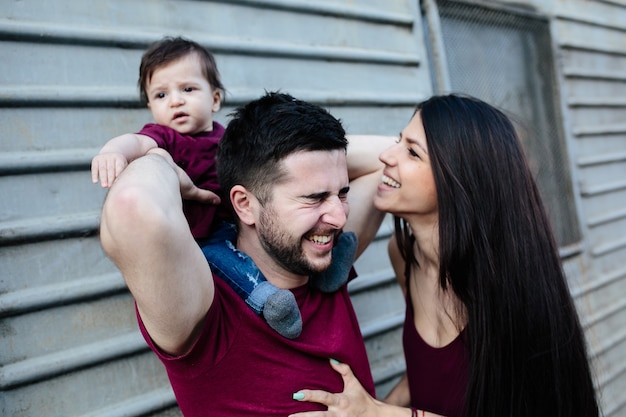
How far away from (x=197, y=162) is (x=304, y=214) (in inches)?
18.8

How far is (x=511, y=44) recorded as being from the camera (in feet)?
14.6

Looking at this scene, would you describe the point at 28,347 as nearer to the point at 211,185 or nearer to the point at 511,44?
the point at 211,185

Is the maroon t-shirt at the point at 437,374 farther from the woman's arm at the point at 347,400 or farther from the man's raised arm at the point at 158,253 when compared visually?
the man's raised arm at the point at 158,253

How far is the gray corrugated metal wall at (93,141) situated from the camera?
189 centimetres

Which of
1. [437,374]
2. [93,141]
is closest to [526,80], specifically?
[437,374]

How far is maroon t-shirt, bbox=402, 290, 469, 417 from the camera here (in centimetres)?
221

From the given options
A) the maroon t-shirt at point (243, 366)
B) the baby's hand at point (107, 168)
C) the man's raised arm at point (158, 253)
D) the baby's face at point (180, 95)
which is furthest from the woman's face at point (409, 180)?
the baby's hand at point (107, 168)

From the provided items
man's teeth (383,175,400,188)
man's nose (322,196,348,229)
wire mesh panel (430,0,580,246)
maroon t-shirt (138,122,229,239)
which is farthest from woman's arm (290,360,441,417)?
wire mesh panel (430,0,580,246)

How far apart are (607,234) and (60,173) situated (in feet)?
14.6

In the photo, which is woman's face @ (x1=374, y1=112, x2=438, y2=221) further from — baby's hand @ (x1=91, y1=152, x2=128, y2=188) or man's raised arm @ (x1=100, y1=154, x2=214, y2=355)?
baby's hand @ (x1=91, y1=152, x2=128, y2=188)

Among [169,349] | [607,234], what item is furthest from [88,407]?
[607,234]

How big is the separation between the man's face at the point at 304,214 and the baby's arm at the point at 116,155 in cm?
42

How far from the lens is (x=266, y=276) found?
1.91 m

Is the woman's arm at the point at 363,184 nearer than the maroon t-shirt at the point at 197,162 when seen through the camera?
No
